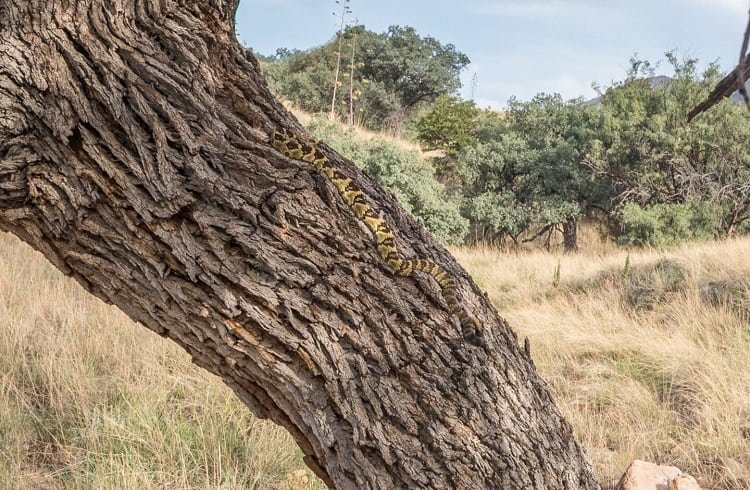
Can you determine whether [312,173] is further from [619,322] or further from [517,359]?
[619,322]

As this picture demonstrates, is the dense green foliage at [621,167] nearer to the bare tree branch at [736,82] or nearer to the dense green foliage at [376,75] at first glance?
the dense green foliage at [376,75]

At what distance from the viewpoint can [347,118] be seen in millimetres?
27094

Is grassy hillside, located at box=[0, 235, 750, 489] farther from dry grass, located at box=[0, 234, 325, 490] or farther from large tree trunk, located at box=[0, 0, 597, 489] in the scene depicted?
large tree trunk, located at box=[0, 0, 597, 489]

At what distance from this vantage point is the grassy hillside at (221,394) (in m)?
3.74

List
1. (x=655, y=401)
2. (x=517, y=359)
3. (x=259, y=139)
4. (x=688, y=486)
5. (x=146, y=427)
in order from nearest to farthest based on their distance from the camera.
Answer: (x=259, y=139)
(x=517, y=359)
(x=688, y=486)
(x=146, y=427)
(x=655, y=401)

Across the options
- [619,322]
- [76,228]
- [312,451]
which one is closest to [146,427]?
[312,451]

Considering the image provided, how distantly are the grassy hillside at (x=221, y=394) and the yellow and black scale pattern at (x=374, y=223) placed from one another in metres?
2.15

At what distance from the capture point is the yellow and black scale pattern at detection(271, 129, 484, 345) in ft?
5.89

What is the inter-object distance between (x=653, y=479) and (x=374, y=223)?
9.12ft

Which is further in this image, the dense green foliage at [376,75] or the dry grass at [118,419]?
the dense green foliage at [376,75]

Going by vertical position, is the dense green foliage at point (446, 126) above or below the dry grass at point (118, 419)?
above

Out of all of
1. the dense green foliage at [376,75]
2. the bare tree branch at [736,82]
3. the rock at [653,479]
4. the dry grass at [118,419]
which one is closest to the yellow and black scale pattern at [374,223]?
the bare tree branch at [736,82]

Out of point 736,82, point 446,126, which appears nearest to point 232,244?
point 736,82

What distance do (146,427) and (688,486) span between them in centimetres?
313
